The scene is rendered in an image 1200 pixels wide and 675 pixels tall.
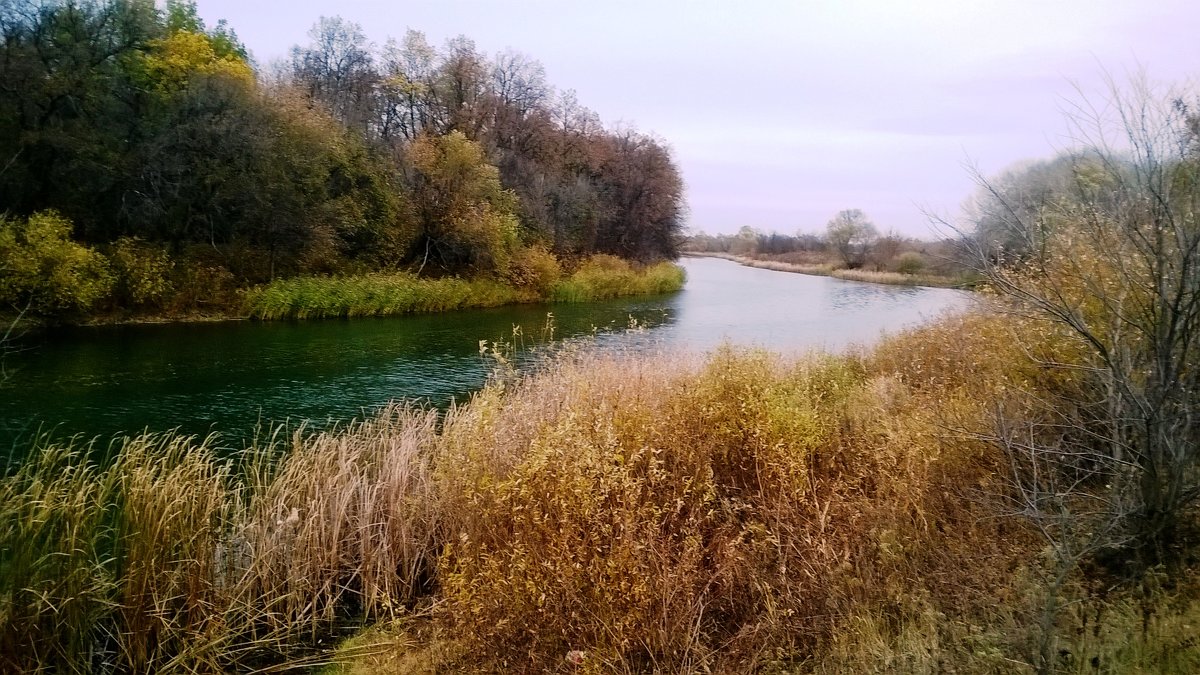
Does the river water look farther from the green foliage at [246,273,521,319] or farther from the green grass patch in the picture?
the green grass patch

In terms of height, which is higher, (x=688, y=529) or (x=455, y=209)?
(x=455, y=209)

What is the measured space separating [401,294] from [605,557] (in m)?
25.3

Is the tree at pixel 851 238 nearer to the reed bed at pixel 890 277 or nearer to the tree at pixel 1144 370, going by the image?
the reed bed at pixel 890 277

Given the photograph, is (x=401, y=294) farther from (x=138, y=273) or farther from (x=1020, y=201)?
(x=1020, y=201)

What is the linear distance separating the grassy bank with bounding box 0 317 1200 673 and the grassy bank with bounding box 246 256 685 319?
20.5 meters

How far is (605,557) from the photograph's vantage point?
432 centimetres

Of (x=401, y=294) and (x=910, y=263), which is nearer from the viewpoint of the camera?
(x=401, y=294)

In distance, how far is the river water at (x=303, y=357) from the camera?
11867mm

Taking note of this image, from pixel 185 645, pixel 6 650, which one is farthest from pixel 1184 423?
pixel 6 650

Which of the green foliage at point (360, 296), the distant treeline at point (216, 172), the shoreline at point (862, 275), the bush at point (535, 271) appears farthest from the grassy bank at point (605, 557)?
the shoreline at point (862, 275)

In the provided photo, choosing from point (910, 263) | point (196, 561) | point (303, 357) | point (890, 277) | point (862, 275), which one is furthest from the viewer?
point (862, 275)

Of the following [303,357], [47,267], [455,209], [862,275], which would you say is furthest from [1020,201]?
[862,275]

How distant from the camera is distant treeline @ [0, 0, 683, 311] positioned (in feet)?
70.0

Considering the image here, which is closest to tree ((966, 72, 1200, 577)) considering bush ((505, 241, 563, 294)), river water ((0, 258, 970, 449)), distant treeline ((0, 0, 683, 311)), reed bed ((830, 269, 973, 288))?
river water ((0, 258, 970, 449))
